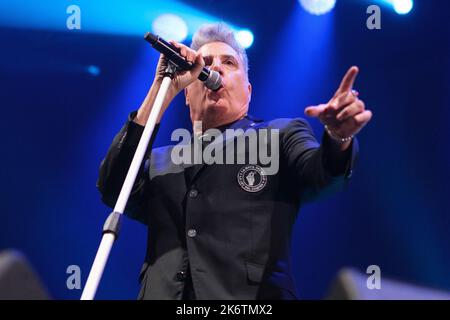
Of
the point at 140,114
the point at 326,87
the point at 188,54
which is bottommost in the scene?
the point at 140,114

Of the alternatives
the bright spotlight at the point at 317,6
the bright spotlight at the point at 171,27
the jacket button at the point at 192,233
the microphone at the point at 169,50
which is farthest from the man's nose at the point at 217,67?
the bright spotlight at the point at 317,6

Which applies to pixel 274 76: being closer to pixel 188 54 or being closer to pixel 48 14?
pixel 48 14

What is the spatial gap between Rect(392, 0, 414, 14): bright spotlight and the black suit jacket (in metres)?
1.38

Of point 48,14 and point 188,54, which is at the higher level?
point 48,14

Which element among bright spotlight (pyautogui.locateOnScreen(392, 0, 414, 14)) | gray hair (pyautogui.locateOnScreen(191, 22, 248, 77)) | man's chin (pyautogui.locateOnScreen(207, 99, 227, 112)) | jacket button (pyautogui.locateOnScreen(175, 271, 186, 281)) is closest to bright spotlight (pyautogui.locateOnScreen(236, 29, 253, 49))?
bright spotlight (pyautogui.locateOnScreen(392, 0, 414, 14))

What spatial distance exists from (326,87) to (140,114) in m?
1.42

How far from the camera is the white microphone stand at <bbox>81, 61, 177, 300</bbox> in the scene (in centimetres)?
97

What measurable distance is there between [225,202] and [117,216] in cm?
32

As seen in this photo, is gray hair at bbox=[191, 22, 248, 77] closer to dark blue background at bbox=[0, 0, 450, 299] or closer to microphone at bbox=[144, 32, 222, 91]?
microphone at bbox=[144, 32, 222, 91]

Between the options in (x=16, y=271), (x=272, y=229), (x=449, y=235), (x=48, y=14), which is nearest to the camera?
(x=16, y=271)

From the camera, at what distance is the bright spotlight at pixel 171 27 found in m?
2.64

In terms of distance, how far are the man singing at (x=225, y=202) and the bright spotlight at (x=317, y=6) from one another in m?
1.33

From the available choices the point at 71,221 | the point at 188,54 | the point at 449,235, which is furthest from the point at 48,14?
the point at 449,235

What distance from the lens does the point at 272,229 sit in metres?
1.28
